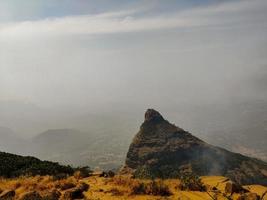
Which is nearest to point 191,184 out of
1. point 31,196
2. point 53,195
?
point 53,195

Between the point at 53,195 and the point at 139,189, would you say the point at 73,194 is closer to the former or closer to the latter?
the point at 53,195

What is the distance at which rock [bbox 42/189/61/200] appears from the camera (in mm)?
27925

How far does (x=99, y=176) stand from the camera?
38906 millimetres

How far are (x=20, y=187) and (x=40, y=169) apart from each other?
10.8m

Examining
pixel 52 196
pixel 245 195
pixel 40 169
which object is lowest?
pixel 245 195

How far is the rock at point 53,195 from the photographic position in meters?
27.9

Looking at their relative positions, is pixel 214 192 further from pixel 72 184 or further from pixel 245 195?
pixel 72 184

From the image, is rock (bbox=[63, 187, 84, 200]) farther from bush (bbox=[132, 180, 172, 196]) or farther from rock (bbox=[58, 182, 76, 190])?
bush (bbox=[132, 180, 172, 196])

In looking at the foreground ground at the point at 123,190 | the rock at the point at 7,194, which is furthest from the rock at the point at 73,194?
the rock at the point at 7,194

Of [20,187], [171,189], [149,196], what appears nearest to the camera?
[149,196]

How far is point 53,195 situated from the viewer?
28.9 m

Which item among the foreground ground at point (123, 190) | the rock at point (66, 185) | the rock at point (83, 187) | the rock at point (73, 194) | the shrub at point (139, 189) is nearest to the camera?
the foreground ground at point (123, 190)

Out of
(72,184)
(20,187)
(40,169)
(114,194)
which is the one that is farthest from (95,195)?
(40,169)

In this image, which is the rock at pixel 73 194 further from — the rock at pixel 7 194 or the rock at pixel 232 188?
the rock at pixel 232 188
